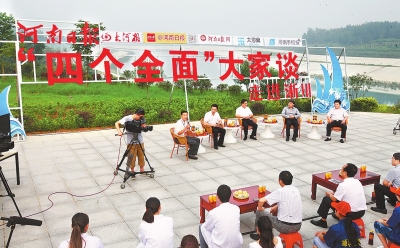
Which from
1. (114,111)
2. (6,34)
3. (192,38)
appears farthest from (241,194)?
(6,34)

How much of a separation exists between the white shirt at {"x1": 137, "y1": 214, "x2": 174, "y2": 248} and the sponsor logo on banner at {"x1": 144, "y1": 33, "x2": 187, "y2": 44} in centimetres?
802

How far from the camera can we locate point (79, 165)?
26.2 feet

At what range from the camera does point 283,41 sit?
1368 cm

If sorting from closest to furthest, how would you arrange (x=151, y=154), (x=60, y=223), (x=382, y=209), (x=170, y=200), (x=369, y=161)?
(x=60, y=223) < (x=382, y=209) < (x=170, y=200) < (x=369, y=161) < (x=151, y=154)

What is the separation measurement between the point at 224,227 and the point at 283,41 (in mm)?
11049

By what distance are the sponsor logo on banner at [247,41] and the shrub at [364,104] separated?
221 inches

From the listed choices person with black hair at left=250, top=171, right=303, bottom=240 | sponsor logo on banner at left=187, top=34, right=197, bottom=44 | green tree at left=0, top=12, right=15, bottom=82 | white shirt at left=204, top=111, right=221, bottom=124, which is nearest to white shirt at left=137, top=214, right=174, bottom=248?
person with black hair at left=250, top=171, right=303, bottom=240

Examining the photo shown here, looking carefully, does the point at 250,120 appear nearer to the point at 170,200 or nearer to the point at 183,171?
the point at 183,171

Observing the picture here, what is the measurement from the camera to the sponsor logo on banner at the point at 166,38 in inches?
428

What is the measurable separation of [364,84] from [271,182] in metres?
14.3

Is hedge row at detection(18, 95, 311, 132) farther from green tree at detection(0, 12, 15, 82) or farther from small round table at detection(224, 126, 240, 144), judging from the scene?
green tree at detection(0, 12, 15, 82)

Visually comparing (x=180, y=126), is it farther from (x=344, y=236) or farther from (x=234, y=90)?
(x=234, y=90)

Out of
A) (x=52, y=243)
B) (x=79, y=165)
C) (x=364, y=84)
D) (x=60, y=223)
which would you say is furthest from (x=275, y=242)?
(x=364, y=84)

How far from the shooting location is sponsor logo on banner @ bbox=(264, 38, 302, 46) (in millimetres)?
13406
